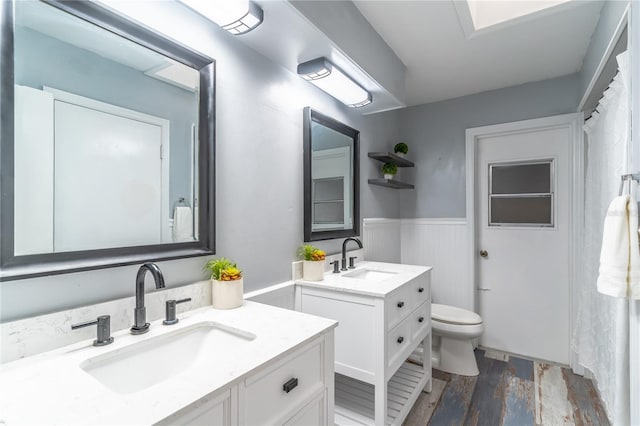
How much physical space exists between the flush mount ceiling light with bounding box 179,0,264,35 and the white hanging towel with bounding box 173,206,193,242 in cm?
76

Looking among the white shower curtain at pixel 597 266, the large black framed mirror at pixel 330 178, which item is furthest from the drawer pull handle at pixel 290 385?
the white shower curtain at pixel 597 266

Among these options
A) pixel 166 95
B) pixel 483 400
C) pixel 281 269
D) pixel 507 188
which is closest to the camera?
pixel 166 95

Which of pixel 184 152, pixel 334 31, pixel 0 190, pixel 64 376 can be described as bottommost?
pixel 64 376

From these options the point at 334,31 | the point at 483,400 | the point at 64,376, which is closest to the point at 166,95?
the point at 334,31

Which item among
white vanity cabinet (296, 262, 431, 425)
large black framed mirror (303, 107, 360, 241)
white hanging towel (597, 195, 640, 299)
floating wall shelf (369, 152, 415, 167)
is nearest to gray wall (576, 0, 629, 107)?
white hanging towel (597, 195, 640, 299)

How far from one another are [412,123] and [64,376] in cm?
319

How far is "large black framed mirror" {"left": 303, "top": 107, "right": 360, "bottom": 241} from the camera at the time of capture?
6.13 feet

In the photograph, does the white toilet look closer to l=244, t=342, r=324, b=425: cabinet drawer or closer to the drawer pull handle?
l=244, t=342, r=324, b=425: cabinet drawer

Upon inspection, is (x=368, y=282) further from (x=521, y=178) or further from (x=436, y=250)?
(x=521, y=178)

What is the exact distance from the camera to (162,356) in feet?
3.25

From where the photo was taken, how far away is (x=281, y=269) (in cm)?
171

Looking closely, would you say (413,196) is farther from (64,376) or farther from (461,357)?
(64,376)

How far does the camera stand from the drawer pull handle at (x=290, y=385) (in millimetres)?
909

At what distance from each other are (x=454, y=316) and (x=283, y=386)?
6.34ft
